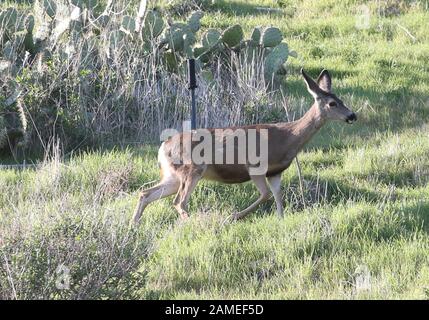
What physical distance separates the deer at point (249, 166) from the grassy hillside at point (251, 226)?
0.20 m

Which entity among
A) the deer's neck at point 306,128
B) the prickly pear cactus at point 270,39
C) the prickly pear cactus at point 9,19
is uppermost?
the prickly pear cactus at point 9,19

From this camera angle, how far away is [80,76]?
14.1m

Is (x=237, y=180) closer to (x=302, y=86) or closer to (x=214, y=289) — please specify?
(x=214, y=289)

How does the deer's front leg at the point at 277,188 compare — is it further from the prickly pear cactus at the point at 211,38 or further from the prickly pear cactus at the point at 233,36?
the prickly pear cactus at the point at 233,36

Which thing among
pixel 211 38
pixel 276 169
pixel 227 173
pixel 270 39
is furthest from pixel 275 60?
pixel 227 173

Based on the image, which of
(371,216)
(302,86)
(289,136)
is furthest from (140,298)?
(302,86)

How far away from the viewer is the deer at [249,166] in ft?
36.0

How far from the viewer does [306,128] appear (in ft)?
37.8

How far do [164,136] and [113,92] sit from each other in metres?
1.17

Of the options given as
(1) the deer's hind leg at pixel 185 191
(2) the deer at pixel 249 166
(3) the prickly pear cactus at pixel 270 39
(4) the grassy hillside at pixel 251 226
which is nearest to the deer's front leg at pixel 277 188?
(2) the deer at pixel 249 166

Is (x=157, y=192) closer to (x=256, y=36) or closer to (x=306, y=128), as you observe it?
(x=306, y=128)

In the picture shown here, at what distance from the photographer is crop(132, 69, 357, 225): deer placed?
11.0 metres

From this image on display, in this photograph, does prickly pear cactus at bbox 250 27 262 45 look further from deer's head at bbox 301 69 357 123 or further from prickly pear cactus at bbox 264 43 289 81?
deer's head at bbox 301 69 357 123

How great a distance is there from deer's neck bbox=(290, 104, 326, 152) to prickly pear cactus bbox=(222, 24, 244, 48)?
14.0ft
